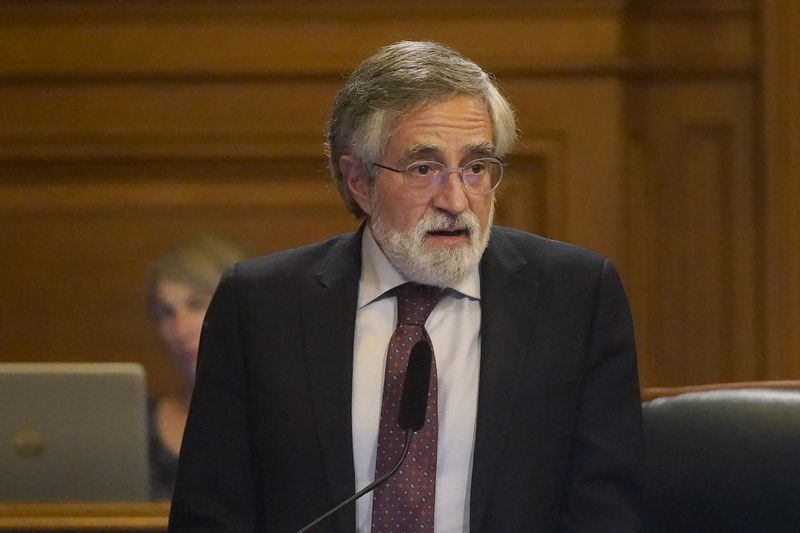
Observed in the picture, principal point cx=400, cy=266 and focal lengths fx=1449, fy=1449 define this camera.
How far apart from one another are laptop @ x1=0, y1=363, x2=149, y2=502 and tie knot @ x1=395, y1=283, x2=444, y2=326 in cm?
70

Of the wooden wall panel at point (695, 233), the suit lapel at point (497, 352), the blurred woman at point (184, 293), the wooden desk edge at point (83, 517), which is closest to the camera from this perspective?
the suit lapel at point (497, 352)

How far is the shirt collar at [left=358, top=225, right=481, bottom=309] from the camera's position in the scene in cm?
225

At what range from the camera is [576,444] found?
214 centimetres

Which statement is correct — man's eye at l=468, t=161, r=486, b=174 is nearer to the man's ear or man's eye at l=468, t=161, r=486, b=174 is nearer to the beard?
the beard

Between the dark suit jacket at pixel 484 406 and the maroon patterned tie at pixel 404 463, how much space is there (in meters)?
0.05

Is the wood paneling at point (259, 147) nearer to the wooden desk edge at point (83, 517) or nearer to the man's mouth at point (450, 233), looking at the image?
the wooden desk edge at point (83, 517)

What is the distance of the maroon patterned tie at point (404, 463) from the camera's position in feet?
6.86

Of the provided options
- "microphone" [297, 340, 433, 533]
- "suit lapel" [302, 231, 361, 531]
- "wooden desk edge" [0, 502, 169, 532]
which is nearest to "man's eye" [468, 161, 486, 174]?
"suit lapel" [302, 231, 361, 531]

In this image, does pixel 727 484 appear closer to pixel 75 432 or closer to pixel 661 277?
pixel 75 432

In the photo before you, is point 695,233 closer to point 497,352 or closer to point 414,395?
point 497,352

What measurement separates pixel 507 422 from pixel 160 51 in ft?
6.20

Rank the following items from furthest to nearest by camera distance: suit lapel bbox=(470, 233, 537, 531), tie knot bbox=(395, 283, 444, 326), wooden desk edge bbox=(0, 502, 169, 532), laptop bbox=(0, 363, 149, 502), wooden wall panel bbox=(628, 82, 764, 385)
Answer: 1. wooden wall panel bbox=(628, 82, 764, 385)
2. laptop bbox=(0, 363, 149, 502)
3. wooden desk edge bbox=(0, 502, 169, 532)
4. tie knot bbox=(395, 283, 444, 326)
5. suit lapel bbox=(470, 233, 537, 531)

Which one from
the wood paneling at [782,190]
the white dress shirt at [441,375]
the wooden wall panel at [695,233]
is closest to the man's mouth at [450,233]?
the white dress shirt at [441,375]

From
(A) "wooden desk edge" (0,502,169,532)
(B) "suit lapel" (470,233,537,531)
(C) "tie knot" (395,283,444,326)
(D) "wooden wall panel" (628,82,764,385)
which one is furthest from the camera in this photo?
(D) "wooden wall panel" (628,82,764,385)
